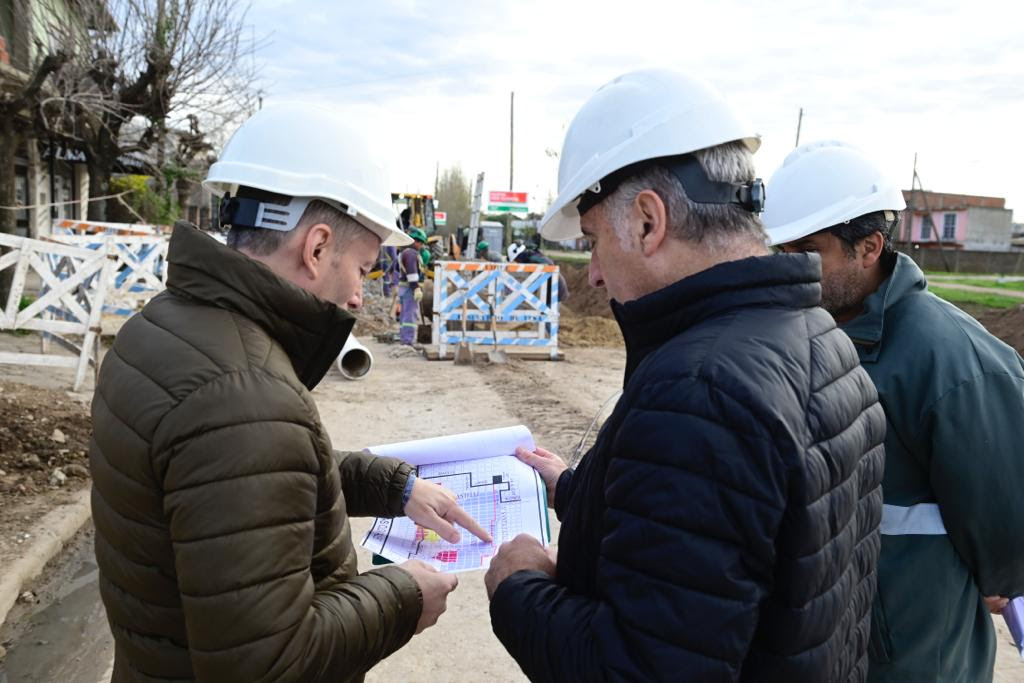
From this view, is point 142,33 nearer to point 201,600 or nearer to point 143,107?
point 143,107

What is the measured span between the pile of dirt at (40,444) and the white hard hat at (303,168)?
411 cm

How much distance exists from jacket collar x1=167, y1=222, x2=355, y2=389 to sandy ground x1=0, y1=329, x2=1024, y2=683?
2.22 metres

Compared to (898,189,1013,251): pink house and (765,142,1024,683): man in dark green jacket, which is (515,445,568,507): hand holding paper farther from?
(898,189,1013,251): pink house

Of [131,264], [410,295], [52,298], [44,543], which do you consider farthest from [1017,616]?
[410,295]

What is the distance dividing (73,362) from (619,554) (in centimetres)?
749

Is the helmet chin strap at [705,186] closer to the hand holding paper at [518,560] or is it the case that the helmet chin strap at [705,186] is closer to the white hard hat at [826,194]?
the hand holding paper at [518,560]

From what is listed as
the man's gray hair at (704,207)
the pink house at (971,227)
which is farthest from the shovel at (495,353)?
the pink house at (971,227)

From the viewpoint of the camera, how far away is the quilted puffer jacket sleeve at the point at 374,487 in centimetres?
213

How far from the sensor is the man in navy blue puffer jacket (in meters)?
1.09

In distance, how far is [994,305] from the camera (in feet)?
55.5

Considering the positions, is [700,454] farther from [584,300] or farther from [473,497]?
[584,300]

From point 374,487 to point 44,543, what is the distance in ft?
9.94

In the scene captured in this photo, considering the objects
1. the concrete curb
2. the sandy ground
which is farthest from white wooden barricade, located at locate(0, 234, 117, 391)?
the concrete curb

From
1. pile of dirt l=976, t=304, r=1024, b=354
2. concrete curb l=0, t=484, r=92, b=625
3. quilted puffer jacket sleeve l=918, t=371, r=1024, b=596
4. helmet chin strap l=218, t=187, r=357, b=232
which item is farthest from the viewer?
pile of dirt l=976, t=304, r=1024, b=354
